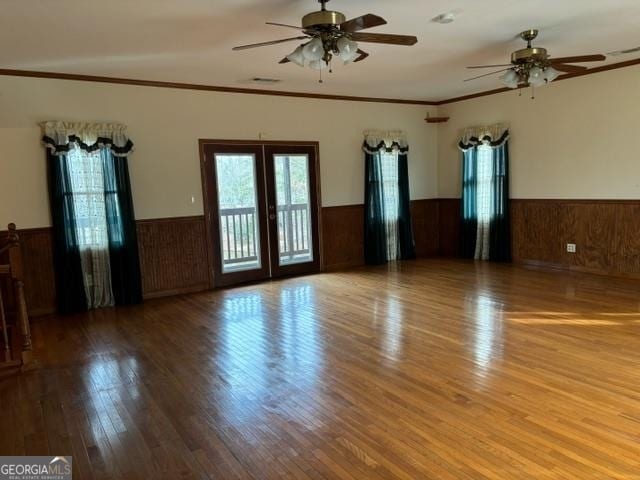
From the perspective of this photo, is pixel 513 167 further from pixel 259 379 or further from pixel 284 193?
pixel 259 379

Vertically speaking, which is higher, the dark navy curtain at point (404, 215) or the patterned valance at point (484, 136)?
the patterned valance at point (484, 136)

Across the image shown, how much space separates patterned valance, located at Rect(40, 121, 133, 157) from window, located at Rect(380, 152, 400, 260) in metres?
3.84

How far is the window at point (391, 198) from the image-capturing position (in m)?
7.39

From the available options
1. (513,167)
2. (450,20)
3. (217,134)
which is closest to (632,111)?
(513,167)

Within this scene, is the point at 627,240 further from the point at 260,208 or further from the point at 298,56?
the point at 298,56

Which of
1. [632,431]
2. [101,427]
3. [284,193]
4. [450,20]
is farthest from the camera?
[284,193]

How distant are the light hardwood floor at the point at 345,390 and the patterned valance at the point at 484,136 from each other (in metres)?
2.76

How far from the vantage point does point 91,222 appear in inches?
204

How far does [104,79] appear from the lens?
5.20 metres

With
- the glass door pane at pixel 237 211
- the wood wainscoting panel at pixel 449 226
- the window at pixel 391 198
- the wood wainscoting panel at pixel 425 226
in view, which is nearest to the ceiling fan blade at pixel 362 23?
the glass door pane at pixel 237 211

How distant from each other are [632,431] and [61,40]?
4889mm

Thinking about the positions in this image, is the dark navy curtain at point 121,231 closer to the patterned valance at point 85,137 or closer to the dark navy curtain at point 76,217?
the dark navy curtain at point 76,217

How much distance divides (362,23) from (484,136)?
15.5ft

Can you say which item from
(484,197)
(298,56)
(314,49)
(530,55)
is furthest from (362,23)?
(484,197)
